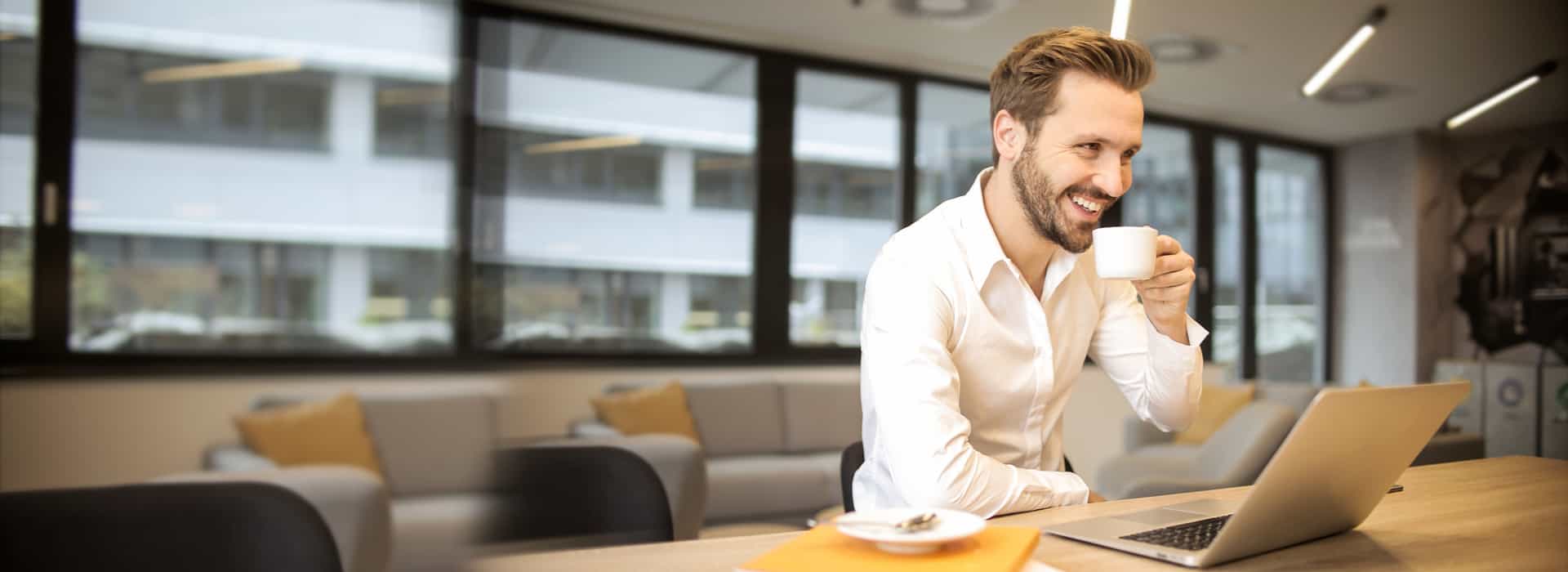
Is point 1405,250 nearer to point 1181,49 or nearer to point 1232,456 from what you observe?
point 1232,456

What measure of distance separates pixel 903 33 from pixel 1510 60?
2193 millimetres

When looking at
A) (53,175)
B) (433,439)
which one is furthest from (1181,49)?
(53,175)

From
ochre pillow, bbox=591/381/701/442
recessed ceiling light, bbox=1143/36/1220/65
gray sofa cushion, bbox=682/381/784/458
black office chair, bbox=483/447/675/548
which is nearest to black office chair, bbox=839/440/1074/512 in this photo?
black office chair, bbox=483/447/675/548

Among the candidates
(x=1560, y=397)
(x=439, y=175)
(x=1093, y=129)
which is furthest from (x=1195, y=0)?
(x=439, y=175)

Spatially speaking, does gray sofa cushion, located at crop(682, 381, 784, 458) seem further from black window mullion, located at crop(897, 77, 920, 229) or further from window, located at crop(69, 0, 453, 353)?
window, located at crop(69, 0, 453, 353)

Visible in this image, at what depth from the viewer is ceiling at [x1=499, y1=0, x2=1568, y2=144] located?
230 cm

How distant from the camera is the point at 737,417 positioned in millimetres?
3744

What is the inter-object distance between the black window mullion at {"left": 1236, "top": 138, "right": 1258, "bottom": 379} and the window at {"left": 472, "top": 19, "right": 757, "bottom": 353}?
2556mm

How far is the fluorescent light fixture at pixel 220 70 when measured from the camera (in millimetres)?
455

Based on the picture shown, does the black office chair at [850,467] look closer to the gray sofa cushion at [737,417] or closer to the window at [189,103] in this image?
the window at [189,103]

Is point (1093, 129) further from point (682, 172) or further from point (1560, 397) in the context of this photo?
point (682, 172)

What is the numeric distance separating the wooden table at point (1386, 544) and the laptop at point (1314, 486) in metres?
0.02

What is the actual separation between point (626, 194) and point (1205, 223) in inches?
120

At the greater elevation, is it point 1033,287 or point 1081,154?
point 1081,154
